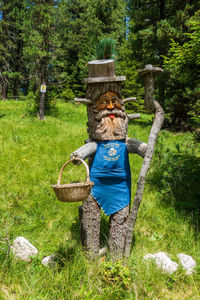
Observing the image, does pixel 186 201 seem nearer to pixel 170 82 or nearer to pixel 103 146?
pixel 103 146

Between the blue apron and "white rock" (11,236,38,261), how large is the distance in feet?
→ 3.21

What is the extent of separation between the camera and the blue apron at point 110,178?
2387 millimetres

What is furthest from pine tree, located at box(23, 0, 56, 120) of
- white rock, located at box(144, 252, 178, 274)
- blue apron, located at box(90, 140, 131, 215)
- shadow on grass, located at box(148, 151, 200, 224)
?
white rock, located at box(144, 252, 178, 274)

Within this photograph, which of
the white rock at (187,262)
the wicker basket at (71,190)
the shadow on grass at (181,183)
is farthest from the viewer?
the shadow on grass at (181,183)

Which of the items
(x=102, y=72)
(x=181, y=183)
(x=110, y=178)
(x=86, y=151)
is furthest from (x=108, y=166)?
A: (x=181, y=183)

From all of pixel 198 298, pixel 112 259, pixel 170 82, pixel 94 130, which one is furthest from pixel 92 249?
pixel 170 82

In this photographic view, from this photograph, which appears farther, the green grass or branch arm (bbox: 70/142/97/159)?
branch arm (bbox: 70/142/97/159)

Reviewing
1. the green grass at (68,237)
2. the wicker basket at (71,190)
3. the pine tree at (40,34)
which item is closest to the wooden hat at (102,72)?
the wicker basket at (71,190)

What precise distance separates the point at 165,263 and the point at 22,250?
158 cm

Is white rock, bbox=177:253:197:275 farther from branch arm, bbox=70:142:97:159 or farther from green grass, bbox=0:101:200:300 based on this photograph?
branch arm, bbox=70:142:97:159

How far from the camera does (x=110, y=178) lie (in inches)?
94.3

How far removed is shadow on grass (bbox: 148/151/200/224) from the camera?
3660 mm

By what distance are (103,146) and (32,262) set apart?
1.50 meters

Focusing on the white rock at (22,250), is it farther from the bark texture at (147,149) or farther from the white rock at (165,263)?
the white rock at (165,263)
